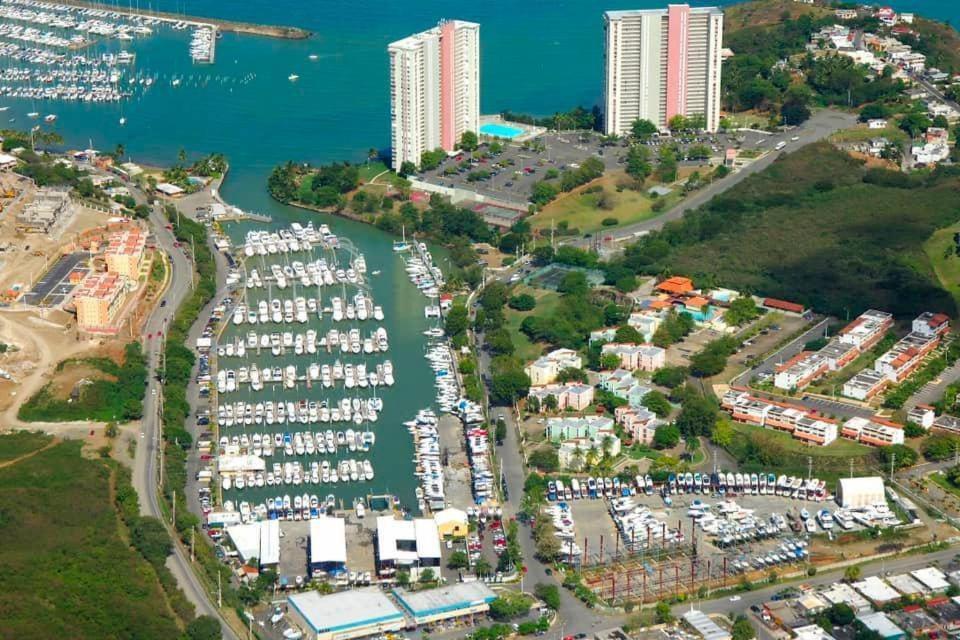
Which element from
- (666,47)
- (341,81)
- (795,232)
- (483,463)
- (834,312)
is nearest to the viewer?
(483,463)

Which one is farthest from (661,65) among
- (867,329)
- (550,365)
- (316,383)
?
(316,383)

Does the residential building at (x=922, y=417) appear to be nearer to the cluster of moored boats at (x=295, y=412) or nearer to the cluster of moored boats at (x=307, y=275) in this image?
the cluster of moored boats at (x=295, y=412)

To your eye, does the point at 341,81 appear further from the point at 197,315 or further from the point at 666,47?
the point at 197,315

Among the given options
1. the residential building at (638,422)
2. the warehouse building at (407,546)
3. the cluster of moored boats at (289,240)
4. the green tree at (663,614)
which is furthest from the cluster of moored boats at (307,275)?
the green tree at (663,614)

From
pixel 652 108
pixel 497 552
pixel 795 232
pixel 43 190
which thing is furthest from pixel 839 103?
pixel 497 552

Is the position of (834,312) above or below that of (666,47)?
below

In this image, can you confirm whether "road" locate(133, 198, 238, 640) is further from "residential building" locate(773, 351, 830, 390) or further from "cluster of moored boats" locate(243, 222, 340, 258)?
"residential building" locate(773, 351, 830, 390)
